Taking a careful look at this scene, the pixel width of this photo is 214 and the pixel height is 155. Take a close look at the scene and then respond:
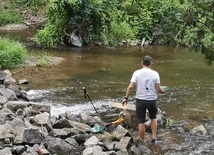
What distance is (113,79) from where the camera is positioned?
480 inches

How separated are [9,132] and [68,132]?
114 cm

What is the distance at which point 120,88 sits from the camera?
11.1 meters

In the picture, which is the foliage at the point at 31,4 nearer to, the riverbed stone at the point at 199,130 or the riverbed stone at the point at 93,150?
the riverbed stone at the point at 199,130

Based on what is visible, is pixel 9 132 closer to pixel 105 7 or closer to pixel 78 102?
pixel 78 102

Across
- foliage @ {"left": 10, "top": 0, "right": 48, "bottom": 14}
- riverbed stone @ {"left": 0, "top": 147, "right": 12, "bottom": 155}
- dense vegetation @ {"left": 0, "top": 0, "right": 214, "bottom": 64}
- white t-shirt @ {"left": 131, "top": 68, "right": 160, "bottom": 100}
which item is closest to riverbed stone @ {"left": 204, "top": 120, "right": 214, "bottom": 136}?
white t-shirt @ {"left": 131, "top": 68, "right": 160, "bottom": 100}

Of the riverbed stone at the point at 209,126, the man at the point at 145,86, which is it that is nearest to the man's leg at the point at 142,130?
the man at the point at 145,86

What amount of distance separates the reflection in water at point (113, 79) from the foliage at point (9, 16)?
8408 millimetres

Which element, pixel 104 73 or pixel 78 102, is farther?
pixel 104 73

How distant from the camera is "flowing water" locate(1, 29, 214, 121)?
944 centimetres

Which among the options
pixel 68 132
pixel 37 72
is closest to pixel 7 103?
pixel 68 132

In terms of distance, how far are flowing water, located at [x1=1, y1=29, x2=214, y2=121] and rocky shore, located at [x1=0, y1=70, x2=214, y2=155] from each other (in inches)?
36.2

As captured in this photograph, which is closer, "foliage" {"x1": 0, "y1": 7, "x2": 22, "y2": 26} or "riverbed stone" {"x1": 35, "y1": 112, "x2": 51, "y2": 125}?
"riverbed stone" {"x1": 35, "y1": 112, "x2": 51, "y2": 125}

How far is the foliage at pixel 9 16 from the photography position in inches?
968

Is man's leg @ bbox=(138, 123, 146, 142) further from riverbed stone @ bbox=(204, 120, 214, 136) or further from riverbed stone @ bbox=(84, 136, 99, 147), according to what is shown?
riverbed stone @ bbox=(204, 120, 214, 136)
